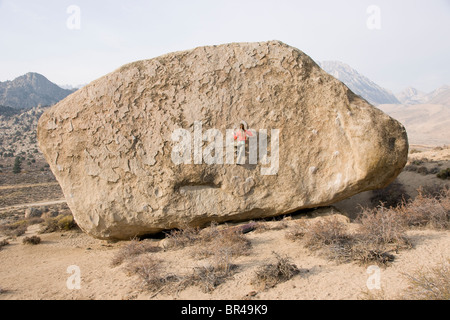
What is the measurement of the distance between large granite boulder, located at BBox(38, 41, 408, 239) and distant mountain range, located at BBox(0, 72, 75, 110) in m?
93.0

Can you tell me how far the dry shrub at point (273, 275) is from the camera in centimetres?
390

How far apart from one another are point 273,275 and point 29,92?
117 meters

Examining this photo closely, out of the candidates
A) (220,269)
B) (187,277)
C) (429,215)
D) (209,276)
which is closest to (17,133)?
(187,277)

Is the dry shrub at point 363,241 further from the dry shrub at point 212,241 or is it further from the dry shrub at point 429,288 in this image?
the dry shrub at point 212,241

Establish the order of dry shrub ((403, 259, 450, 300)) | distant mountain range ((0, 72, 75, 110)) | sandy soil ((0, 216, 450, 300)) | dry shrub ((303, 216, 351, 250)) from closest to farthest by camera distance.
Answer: dry shrub ((403, 259, 450, 300)), sandy soil ((0, 216, 450, 300)), dry shrub ((303, 216, 351, 250)), distant mountain range ((0, 72, 75, 110))

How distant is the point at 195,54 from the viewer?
6926 millimetres

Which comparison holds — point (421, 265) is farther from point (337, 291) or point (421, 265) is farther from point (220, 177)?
point (220, 177)

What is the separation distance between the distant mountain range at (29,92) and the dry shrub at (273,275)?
320ft

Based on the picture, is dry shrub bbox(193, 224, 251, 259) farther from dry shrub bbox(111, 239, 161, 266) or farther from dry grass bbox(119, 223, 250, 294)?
dry shrub bbox(111, 239, 161, 266)

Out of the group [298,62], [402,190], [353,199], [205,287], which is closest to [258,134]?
[298,62]

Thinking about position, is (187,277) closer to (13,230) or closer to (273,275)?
(273,275)

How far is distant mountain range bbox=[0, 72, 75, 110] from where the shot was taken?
88269mm

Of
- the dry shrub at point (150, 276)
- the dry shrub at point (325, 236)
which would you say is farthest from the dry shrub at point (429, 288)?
the dry shrub at point (150, 276)

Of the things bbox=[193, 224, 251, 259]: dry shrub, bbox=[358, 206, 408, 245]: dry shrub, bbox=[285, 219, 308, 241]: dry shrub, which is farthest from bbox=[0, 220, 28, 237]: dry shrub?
bbox=[358, 206, 408, 245]: dry shrub
